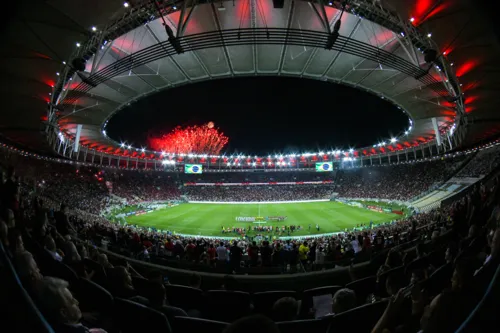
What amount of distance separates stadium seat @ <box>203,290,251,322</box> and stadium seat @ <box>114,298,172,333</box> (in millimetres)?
1406

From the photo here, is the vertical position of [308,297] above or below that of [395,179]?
below

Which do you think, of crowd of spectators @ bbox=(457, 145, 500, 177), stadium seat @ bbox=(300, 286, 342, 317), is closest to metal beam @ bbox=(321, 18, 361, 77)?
stadium seat @ bbox=(300, 286, 342, 317)

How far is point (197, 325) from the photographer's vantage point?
2.87 metres

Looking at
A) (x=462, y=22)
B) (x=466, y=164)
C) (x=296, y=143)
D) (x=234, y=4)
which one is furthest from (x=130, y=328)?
(x=296, y=143)

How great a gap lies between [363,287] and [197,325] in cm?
345

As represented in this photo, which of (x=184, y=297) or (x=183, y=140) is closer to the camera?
(x=184, y=297)

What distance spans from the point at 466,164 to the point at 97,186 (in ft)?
247

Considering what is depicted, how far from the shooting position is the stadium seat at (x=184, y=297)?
455 cm

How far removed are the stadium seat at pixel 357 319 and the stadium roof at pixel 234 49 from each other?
757 centimetres

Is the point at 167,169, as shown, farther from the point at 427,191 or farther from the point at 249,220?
the point at 427,191

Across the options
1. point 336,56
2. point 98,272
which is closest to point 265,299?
point 98,272

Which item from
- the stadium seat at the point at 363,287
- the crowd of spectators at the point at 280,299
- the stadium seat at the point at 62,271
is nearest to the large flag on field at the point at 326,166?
the crowd of spectators at the point at 280,299

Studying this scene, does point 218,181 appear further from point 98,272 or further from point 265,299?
point 265,299

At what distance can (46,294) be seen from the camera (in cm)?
207
